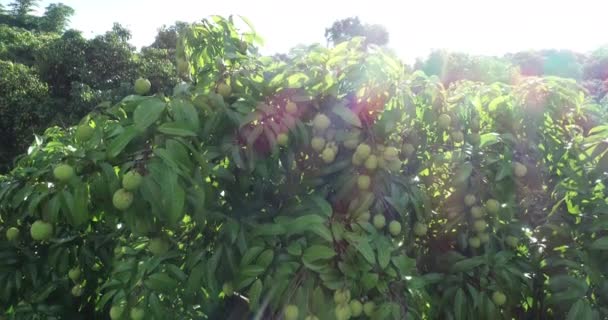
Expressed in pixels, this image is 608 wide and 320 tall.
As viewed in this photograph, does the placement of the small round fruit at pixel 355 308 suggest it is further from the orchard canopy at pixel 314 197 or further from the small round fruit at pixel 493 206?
the small round fruit at pixel 493 206

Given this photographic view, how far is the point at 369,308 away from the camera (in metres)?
1.50

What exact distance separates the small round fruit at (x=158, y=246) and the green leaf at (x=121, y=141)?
39 cm

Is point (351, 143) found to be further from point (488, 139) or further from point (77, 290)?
point (77, 290)

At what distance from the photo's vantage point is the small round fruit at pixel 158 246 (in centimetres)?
156

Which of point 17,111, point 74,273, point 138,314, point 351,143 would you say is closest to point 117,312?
point 138,314

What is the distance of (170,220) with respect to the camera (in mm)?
1216

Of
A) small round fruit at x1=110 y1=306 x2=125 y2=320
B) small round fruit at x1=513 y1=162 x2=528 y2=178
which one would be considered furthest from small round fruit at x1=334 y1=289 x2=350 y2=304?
small round fruit at x1=513 y1=162 x2=528 y2=178

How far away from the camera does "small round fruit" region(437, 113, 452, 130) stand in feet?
5.87

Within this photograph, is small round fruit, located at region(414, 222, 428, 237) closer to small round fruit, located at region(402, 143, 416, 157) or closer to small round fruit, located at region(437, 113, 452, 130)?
small round fruit, located at region(402, 143, 416, 157)

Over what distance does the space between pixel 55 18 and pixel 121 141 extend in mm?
22351

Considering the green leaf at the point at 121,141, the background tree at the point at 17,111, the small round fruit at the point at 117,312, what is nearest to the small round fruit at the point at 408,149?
the green leaf at the point at 121,141

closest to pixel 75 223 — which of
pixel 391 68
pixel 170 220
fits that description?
pixel 170 220

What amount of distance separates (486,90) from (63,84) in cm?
1180

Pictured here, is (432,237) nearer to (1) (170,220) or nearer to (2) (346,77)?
(2) (346,77)
